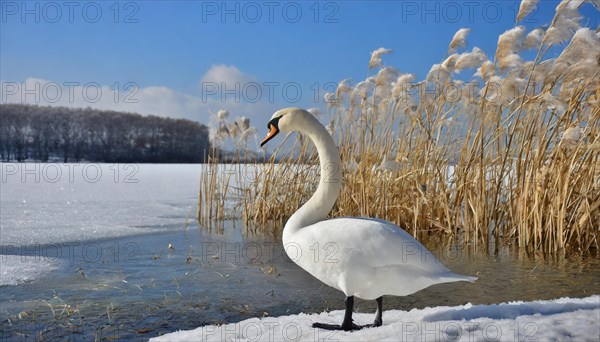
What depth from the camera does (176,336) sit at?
2.74m

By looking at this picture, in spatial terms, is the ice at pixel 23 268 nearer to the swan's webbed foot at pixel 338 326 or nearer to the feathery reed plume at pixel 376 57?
the swan's webbed foot at pixel 338 326

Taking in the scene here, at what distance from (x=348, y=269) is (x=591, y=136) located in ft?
12.4

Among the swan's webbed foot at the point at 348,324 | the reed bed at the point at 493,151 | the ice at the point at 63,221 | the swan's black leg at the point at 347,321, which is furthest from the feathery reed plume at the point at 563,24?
the ice at the point at 63,221

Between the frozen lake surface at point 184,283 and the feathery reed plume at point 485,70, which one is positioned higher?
the feathery reed plume at point 485,70

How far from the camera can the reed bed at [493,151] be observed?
5020mm

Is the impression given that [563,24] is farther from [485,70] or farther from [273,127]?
[273,127]

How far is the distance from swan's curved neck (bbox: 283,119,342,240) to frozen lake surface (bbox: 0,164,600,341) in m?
0.60

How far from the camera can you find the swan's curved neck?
2.88 m

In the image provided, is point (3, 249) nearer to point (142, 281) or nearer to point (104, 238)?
point (104, 238)

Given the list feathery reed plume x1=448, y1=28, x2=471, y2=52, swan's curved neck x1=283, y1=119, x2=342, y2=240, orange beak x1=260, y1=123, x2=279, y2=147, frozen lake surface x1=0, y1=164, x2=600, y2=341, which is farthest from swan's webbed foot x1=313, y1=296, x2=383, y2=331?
feathery reed plume x1=448, y1=28, x2=471, y2=52

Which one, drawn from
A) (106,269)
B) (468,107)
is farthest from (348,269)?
(468,107)

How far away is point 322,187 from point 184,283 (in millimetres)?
1819

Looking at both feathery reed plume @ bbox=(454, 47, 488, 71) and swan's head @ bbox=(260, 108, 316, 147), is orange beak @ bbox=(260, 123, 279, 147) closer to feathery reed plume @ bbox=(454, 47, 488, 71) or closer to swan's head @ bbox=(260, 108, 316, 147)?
swan's head @ bbox=(260, 108, 316, 147)

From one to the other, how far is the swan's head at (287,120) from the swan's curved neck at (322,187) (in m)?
0.03
